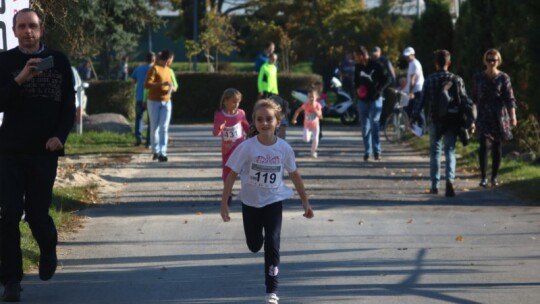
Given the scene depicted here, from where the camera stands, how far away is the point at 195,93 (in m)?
34.9

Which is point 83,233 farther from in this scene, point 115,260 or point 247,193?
point 247,193

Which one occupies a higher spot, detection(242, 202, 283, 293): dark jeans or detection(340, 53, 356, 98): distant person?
detection(242, 202, 283, 293): dark jeans

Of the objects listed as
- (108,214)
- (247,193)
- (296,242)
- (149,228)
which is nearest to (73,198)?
(108,214)

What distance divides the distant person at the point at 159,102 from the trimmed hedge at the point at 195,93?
522 inches

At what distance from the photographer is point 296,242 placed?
35.8ft

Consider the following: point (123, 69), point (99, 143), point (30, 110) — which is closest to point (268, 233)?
point (30, 110)

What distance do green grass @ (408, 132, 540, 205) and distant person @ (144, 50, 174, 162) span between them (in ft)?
15.7

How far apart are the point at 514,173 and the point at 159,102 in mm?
5911

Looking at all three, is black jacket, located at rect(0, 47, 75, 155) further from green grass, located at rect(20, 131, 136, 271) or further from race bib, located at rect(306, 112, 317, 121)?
race bib, located at rect(306, 112, 317, 121)

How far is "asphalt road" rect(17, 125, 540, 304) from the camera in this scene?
8.57 m

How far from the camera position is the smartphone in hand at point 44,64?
25.6 ft

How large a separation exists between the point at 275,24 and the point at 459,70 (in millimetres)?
23082

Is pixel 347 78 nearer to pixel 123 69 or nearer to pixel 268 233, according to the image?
pixel 123 69

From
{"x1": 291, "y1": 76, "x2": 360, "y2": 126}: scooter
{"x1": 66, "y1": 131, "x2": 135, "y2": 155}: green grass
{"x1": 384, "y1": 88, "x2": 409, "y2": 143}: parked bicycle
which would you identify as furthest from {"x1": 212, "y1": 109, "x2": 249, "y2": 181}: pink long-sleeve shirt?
{"x1": 291, "y1": 76, "x2": 360, "y2": 126}: scooter
